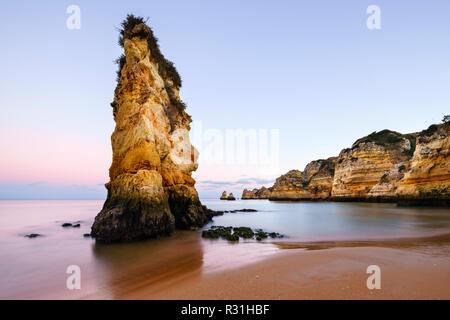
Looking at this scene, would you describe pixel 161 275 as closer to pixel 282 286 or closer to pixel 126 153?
pixel 282 286

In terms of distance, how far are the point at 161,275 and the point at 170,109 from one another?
1307 cm

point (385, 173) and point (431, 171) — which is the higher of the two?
point (431, 171)

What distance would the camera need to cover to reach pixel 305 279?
15.8ft

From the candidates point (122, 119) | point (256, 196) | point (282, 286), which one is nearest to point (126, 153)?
point (122, 119)

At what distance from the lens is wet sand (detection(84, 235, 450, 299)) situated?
412cm

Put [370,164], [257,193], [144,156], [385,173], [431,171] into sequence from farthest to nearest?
1. [257,193]
2. [370,164]
3. [385,173]
4. [431,171]
5. [144,156]

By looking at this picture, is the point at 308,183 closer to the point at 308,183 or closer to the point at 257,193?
the point at 308,183

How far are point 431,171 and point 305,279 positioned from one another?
35.6 metres

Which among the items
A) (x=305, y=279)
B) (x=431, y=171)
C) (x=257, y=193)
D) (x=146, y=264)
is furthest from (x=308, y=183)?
(x=305, y=279)

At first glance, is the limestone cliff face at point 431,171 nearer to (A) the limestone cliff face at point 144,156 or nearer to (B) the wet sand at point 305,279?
(B) the wet sand at point 305,279

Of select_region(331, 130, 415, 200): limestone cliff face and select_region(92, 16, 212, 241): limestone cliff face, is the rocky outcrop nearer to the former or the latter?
select_region(331, 130, 415, 200): limestone cliff face

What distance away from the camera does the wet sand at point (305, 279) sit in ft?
13.5

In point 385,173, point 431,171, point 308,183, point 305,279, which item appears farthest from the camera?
point 308,183

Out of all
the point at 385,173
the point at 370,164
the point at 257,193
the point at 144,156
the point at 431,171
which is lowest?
the point at 257,193
